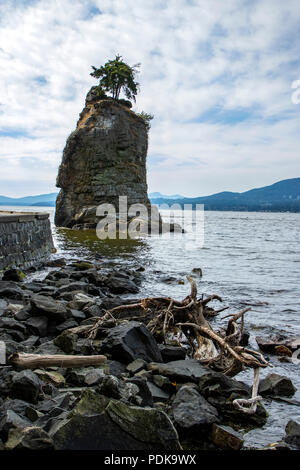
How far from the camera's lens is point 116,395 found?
3.39m

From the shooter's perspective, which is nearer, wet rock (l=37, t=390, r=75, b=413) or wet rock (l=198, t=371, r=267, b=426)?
wet rock (l=37, t=390, r=75, b=413)

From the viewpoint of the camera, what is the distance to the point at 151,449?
2660mm

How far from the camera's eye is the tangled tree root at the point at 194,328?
5027 millimetres

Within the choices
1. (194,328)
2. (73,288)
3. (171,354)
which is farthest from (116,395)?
(73,288)

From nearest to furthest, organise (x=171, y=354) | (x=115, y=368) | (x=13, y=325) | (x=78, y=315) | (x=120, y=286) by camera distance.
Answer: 1. (x=115, y=368)
2. (x=171, y=354)
3. (x=13, y=325)
4. (x=78, y=315)
5. (x=120, y=286)

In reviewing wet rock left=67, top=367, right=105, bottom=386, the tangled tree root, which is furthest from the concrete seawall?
wet rock left=67, top=367, right=105, bottom=386

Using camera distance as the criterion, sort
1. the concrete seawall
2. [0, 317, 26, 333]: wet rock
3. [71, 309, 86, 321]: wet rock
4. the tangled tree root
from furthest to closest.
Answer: the concrete seawall → [71, 309, 86, 321]: wet rock → [0, 317, 26, 333]: wet rock → the tangled tree root

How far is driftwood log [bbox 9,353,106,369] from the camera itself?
397 centimetres

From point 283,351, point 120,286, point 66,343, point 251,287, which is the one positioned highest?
point 66,343

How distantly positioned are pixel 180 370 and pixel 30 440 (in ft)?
7.58

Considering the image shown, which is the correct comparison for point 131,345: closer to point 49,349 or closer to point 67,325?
point 49,349

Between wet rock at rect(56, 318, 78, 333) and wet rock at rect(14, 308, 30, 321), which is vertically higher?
wet rock at rect(14, 308, 30, 321)

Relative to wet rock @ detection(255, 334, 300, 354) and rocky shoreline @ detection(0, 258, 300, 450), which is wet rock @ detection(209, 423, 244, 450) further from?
wet rock @ detection(255, 334, 300, 354)

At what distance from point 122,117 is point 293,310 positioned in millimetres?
44965
